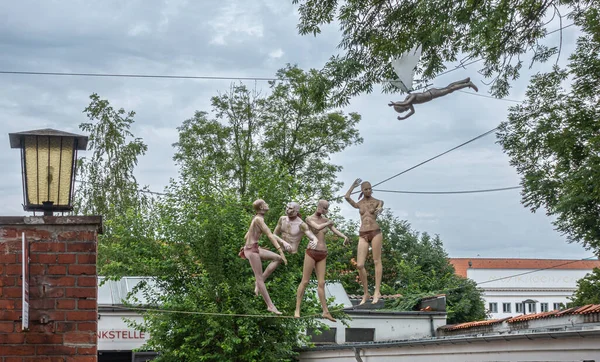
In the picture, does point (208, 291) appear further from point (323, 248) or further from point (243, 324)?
point (323, 248)

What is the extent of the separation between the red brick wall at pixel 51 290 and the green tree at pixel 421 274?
32698 mm

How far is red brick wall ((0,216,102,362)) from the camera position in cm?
534

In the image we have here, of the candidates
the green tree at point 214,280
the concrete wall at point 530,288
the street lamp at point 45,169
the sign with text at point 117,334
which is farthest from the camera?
the concrete wall at point 530,288

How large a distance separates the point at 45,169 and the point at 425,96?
11.9 ft

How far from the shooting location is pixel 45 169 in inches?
229

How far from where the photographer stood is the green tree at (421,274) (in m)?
41.7

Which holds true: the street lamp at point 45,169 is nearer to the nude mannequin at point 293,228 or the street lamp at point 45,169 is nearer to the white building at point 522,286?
the nude mannequin at point 293,228

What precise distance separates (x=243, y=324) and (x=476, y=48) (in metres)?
13.4

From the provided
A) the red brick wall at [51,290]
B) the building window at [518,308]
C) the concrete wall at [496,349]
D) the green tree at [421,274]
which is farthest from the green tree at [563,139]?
the building window at [518,308]

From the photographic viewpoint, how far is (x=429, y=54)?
10.8m

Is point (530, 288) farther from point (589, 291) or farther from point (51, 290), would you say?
point (51, 290)

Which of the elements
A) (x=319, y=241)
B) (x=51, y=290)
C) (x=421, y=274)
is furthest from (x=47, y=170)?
(x=421, y=274)

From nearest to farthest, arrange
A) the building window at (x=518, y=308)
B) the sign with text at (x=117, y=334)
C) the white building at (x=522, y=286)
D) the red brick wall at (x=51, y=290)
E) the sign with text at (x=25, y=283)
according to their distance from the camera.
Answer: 1. the sign with text at (x=25, y=283)
2. the red brick wall at (x=51, y=290)
3. the sign with text at (x=117, y=334)
4. the white building at (x=522, y=286)
5. the building window at (x=518, y=308)

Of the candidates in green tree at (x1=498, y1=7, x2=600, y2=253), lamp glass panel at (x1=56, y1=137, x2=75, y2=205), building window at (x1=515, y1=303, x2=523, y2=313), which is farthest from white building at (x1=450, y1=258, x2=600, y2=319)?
lamp glass panel at (x1=56, y1=137, x2=75, y2=205)
